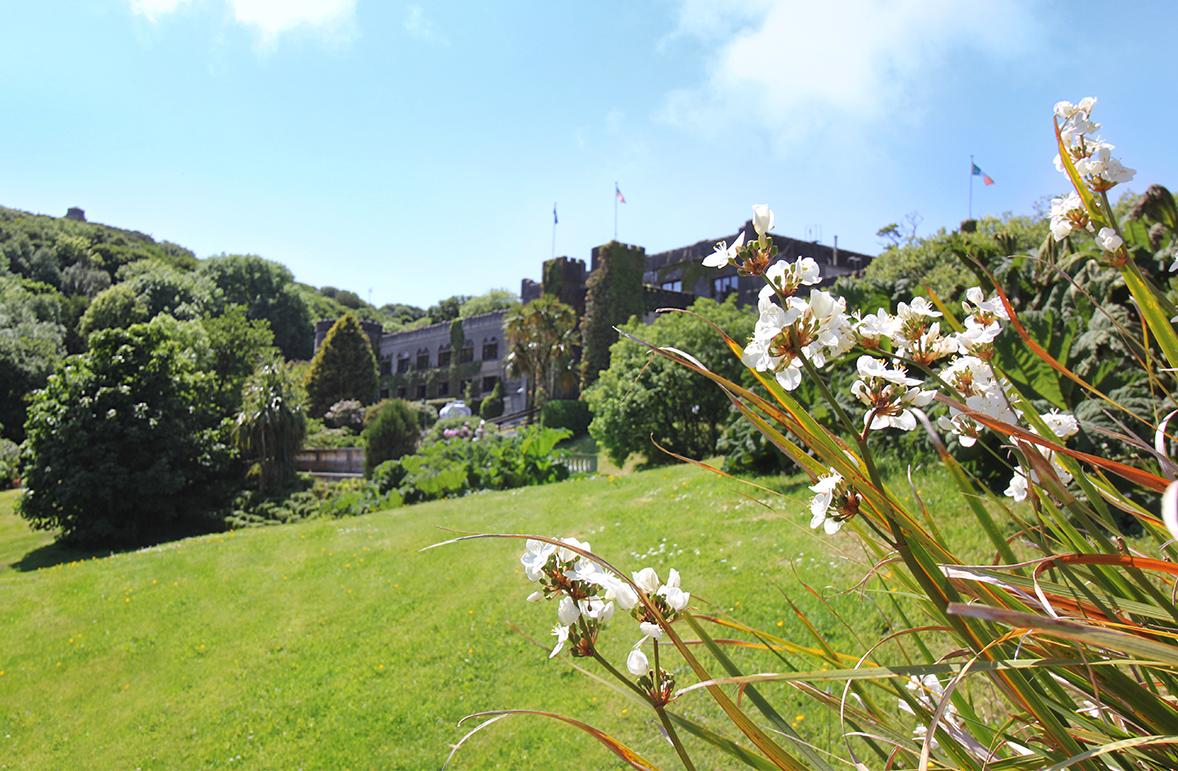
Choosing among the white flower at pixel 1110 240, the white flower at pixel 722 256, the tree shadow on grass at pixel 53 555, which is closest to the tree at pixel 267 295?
the tree shadow on grass at pixel 53 555

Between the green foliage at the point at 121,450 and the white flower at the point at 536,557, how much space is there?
71.4 ft

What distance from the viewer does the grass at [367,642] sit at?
4754 mm

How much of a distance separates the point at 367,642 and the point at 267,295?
2398 inches

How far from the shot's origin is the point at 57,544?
1948 centimetres

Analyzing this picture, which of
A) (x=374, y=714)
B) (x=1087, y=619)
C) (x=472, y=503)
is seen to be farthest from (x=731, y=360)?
(x=1087, y=619)

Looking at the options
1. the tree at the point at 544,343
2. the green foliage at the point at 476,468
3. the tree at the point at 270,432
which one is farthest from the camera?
the tree at the point at 544,343

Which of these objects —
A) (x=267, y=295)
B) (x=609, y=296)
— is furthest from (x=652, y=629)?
(x=267, y=295)

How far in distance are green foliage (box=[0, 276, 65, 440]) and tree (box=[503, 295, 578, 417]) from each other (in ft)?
72.2

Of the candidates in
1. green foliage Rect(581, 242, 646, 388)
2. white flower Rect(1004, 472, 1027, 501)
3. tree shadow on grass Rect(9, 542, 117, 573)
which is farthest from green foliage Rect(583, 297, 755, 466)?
green foliage Rect(581, 242, 646, 388)

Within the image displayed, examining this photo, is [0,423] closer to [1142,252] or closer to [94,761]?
[94,761]

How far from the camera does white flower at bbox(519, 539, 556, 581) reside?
1.05 metres

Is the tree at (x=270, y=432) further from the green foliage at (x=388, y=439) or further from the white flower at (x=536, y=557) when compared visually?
the white flower at (x=536, y=557)

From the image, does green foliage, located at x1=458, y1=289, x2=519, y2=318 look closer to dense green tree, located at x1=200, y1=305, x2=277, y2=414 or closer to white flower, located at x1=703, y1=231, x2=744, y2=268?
dense green tree, located at x1=200, y1=305, x2=277, y2=414

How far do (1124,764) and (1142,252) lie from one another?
575 centimetres
